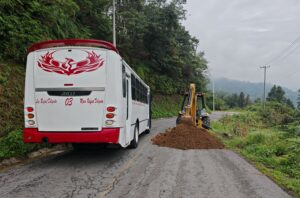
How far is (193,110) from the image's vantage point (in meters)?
16.3

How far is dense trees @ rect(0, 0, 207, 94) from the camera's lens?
41.7ft

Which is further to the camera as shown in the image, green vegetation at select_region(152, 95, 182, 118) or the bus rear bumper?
green vegetation at select_region(152, 95, 182, 118)

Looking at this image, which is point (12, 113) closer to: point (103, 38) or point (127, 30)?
point (103, 38)

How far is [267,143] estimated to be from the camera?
38.5 feet

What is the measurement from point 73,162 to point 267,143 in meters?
8.35

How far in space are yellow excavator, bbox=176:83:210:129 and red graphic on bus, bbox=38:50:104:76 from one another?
8144 millimetres

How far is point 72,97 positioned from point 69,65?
35.9 inches

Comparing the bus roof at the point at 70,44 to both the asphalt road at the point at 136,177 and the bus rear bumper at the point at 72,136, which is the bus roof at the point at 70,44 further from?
the asphalt road at the point at 136,177

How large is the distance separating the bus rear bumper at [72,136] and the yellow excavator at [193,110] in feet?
25.5

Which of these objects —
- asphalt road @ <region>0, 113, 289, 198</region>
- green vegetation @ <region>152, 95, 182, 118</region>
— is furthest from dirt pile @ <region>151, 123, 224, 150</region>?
green vegetation @ <region>152, 95, 182, 118</region>

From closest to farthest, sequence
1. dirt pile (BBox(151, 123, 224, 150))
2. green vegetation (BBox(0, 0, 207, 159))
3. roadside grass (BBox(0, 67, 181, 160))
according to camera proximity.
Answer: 1. roadside grass (BBox(0, 67, 181, 160))
2. green vegetation (BBox(0, 0, 207, 159))
3. dirt pile (BBox(151, 123, 224, 150))

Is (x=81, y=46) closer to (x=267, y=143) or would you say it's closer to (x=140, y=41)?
(x=267, y=143)

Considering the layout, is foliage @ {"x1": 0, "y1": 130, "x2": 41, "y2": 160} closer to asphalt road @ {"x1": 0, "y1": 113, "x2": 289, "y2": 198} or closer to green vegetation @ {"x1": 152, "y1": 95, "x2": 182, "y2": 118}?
asphalt road @ {"x1": 0, "y1": 113, "x2": 289, "y2": 198}

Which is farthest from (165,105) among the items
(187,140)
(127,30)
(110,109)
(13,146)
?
(110,109)
